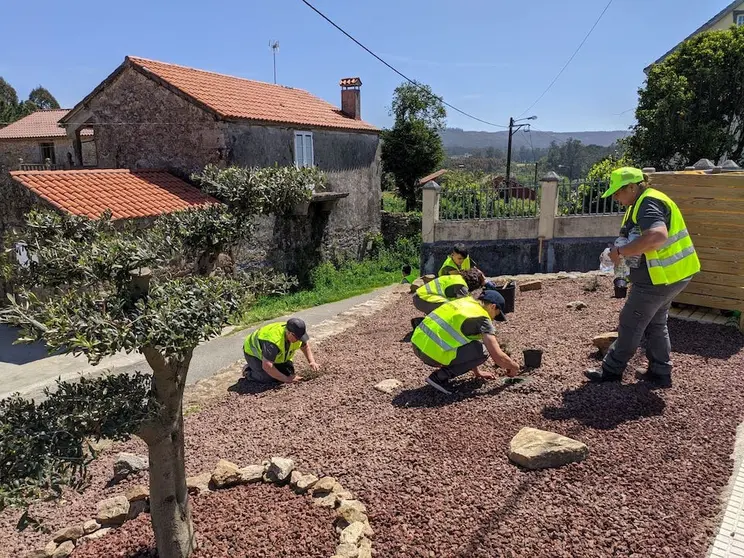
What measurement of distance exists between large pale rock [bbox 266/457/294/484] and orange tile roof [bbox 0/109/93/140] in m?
27.4

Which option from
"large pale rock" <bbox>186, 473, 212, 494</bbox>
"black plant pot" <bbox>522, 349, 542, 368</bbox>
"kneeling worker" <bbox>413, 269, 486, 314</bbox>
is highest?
"kneeling worker" <bbox>413, 269, 486, 314</bbox>

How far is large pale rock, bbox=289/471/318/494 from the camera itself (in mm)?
4055

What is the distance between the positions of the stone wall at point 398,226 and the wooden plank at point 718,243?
630 inches

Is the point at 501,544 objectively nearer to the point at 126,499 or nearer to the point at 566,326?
the point at 126,499

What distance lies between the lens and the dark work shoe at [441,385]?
537cm

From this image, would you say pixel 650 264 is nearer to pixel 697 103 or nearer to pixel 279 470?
pixel 279 470

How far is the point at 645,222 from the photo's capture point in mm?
4551

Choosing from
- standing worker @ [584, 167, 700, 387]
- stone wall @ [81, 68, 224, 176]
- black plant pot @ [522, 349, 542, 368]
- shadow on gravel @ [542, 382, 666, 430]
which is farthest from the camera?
stone wall @ [81, 68, 224, 176]

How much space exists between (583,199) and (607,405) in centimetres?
940

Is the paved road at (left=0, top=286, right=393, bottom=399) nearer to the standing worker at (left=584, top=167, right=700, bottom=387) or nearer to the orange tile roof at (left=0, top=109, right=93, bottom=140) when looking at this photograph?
the standing worker at (left=584, top=167, right=700, bottom=387)

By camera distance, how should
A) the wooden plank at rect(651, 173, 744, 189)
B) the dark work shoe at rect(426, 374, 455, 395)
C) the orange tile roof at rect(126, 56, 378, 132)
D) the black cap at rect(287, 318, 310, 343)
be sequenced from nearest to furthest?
the dark work shoe at rect(426, 374, 455, 395) < the wooden plank at rect(651, 173, 744, 189) < the black cap at rect(287, 318, 310, 343) < the orange tile roof at rect(126, 56, 378, 132)

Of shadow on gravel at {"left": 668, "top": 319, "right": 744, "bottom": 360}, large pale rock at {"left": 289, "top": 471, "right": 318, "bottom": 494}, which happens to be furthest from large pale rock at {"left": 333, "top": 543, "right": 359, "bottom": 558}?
shadow on gravel at {"left": 668, "top": 319, "right": 744, "bottom": 360}

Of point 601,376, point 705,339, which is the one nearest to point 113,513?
point 601,376

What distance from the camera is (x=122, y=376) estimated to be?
10.7ft
